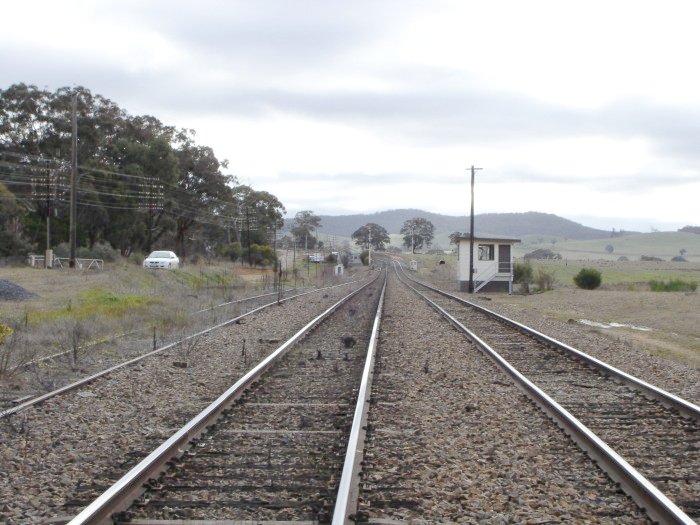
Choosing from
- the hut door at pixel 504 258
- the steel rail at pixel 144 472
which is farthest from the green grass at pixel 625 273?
the steel rail at pixel 144 472

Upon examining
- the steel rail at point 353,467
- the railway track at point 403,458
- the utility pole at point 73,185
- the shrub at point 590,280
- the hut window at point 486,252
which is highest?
the utility pole at point 73,185

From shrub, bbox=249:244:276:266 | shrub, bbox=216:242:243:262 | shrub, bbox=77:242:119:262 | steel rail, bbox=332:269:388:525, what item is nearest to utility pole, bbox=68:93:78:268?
shrub, bbox=77:242:119:262

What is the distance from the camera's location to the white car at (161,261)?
4962cm

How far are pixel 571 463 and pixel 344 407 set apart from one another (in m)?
2.97

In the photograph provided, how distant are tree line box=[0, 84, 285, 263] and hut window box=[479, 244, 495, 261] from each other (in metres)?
27.8

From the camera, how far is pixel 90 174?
58406 millimetres

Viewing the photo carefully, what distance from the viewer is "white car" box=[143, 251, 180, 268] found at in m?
49.6

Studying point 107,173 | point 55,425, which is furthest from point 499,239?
point 55,425

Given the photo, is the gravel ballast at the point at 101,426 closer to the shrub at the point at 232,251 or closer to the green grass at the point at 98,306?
the green grass at the point at 98,306

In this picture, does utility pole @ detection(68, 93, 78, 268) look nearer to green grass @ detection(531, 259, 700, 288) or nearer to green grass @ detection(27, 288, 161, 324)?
green grass @ detection(27, 288, 161, 324)

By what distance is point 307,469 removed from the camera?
655 centimetres

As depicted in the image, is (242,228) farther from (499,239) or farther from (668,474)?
(668,474)

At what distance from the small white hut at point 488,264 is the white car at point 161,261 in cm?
1852

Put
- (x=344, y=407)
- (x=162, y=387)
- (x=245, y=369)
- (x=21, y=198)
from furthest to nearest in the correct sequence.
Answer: (x=21, y=198) → (x=245, y=369) → (x=162, y=387) → (x=344, y=407)
